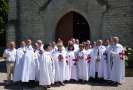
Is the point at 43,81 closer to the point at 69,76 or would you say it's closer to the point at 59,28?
the point at 69,76

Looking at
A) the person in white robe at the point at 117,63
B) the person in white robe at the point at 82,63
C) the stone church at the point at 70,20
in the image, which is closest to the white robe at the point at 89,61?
the person in white robe at the point at 82,63

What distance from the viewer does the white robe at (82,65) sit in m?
16.3

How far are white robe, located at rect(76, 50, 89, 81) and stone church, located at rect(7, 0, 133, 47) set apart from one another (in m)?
4.08

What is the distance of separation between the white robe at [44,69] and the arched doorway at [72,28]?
20.8 ft

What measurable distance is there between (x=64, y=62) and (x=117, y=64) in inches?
83.8

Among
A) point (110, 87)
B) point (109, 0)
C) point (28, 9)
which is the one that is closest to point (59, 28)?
point (28, 9)

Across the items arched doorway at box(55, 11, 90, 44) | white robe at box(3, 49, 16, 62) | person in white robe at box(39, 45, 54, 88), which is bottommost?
person in white robe at box(39, 45, 54, 88)

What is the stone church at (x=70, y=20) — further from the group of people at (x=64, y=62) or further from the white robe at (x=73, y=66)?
the white robe at (x=73, y=66)

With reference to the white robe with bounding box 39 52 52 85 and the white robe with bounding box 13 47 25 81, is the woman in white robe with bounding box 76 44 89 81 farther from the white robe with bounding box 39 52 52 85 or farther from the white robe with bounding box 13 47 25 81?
the white robe with bounding box 13 47 25 81

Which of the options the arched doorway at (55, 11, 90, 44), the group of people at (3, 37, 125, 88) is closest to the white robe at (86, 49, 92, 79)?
the group of people at (3, 37, 125, 88)

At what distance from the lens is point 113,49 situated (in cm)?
1602

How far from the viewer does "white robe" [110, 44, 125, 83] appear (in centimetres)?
1590

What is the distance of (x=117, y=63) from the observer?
52.6 ft

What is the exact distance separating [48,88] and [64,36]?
6.74 m
